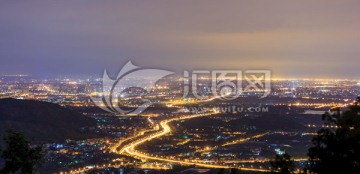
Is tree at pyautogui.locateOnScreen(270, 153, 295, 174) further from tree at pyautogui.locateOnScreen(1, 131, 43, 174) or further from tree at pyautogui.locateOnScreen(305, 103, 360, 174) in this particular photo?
tree at pyautogui.locateOnScreen(1, 131, 43, 174)

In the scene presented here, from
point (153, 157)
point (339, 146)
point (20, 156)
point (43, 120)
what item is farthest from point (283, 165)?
point (43, 120)

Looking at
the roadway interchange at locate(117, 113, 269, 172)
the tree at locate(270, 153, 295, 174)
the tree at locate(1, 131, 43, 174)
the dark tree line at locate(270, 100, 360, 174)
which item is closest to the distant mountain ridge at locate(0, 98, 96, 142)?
the roadway interchange at locate(117, 113, 269, 172)

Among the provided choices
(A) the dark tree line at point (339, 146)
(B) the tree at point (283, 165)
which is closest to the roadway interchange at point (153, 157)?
(B) the tree at point (283, 165)

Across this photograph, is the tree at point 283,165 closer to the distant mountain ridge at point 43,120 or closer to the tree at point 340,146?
the tree at point 340,146

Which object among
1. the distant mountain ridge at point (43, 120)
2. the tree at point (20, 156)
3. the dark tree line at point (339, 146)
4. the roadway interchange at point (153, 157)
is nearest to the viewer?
the dark tree line at point (339, 146)

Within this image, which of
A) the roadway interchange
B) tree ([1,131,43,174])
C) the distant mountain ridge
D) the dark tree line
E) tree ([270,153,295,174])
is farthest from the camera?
the distant mountain ridge

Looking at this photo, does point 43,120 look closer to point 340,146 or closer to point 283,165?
point 283,165
